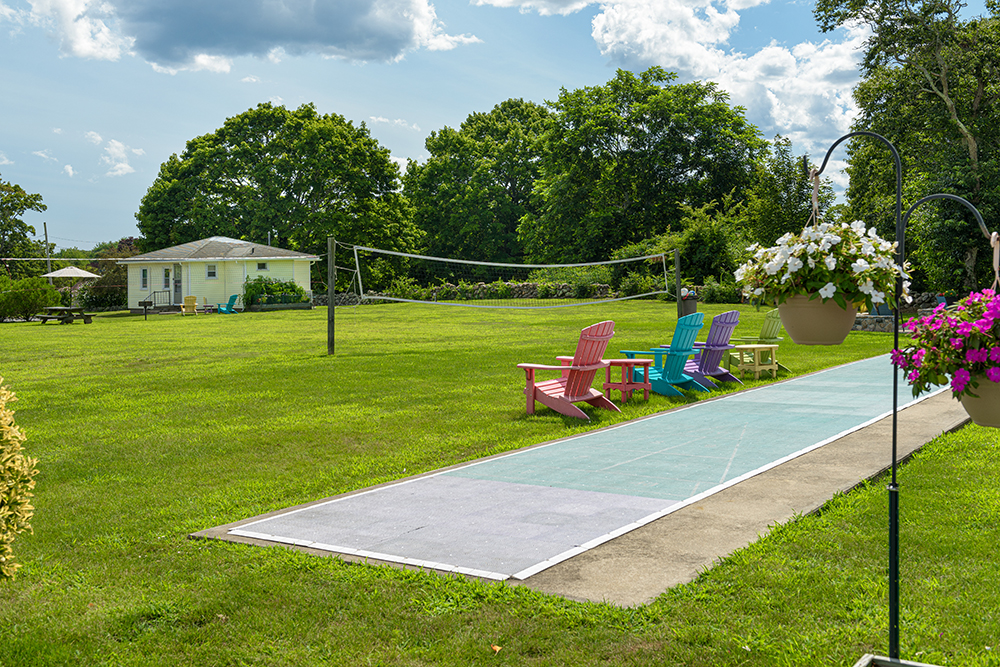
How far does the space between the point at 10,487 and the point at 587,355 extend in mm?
6907

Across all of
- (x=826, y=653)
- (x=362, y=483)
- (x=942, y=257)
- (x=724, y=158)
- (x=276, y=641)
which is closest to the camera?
(x=826, y=653)

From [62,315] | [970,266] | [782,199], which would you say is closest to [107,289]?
[62,315]

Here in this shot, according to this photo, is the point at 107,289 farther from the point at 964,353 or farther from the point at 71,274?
the point at 964,353

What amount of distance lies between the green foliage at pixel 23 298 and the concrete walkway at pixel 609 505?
32257mm

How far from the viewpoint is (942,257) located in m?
26.5

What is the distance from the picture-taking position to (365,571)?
456 centimetres

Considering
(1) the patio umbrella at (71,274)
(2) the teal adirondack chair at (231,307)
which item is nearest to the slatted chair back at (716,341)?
(2) the teal adirondack chair at (231,307)

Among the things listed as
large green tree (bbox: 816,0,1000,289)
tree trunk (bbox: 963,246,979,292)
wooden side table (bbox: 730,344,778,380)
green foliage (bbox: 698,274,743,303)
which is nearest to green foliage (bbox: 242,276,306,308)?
green foliage (bbox: 698,274,743,303)

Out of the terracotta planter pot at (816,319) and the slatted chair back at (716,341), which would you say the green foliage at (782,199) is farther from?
the terracotta planter pot at (816,319)

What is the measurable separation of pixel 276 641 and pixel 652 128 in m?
48.7

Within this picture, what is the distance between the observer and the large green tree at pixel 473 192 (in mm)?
57688

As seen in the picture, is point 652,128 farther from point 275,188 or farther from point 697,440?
point 697,440

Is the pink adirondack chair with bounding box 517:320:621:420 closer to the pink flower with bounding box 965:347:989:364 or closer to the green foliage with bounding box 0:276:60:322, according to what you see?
the pink flower with bounding box 965:347:989:364

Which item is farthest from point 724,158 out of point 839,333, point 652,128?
point 839,333
